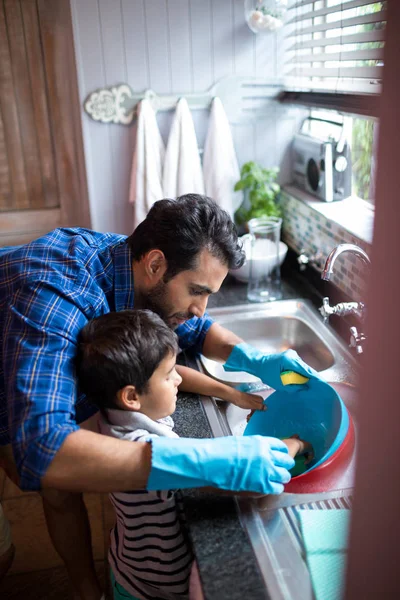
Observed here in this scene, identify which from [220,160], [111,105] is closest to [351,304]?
[220,160]

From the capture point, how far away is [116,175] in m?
2.10

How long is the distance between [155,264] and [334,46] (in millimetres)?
1051

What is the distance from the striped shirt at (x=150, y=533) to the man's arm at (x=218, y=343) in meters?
0.41

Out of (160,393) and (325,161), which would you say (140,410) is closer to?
(160,393)

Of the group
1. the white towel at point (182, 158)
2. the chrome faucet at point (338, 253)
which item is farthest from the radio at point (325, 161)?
the chrome faucet at point (338, 253)

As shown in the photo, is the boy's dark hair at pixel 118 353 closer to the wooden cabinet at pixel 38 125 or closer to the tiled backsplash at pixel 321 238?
the tiled backsplash at pixel 321 238

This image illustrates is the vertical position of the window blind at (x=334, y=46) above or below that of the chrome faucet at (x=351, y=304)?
above

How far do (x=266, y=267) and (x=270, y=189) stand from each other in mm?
369

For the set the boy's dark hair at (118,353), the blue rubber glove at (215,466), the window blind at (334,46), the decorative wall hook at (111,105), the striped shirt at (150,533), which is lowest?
the striped shirt at (150,533)

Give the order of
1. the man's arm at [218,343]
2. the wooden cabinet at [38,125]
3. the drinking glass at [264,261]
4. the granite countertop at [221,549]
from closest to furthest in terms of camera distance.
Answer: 1. the granite countertop at [221,549]
2. the man's arm at [218,343]
3. the drinking glass at [264,261]
4. the wooden cabinet at [38,125]

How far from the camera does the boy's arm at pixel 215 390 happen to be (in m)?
1.26

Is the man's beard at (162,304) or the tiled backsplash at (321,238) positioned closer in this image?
the man's beard at (162,304)

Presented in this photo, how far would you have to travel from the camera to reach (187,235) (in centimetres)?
121

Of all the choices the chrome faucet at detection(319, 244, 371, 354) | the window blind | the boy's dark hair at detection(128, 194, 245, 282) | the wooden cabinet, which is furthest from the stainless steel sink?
the wooden cabinet
